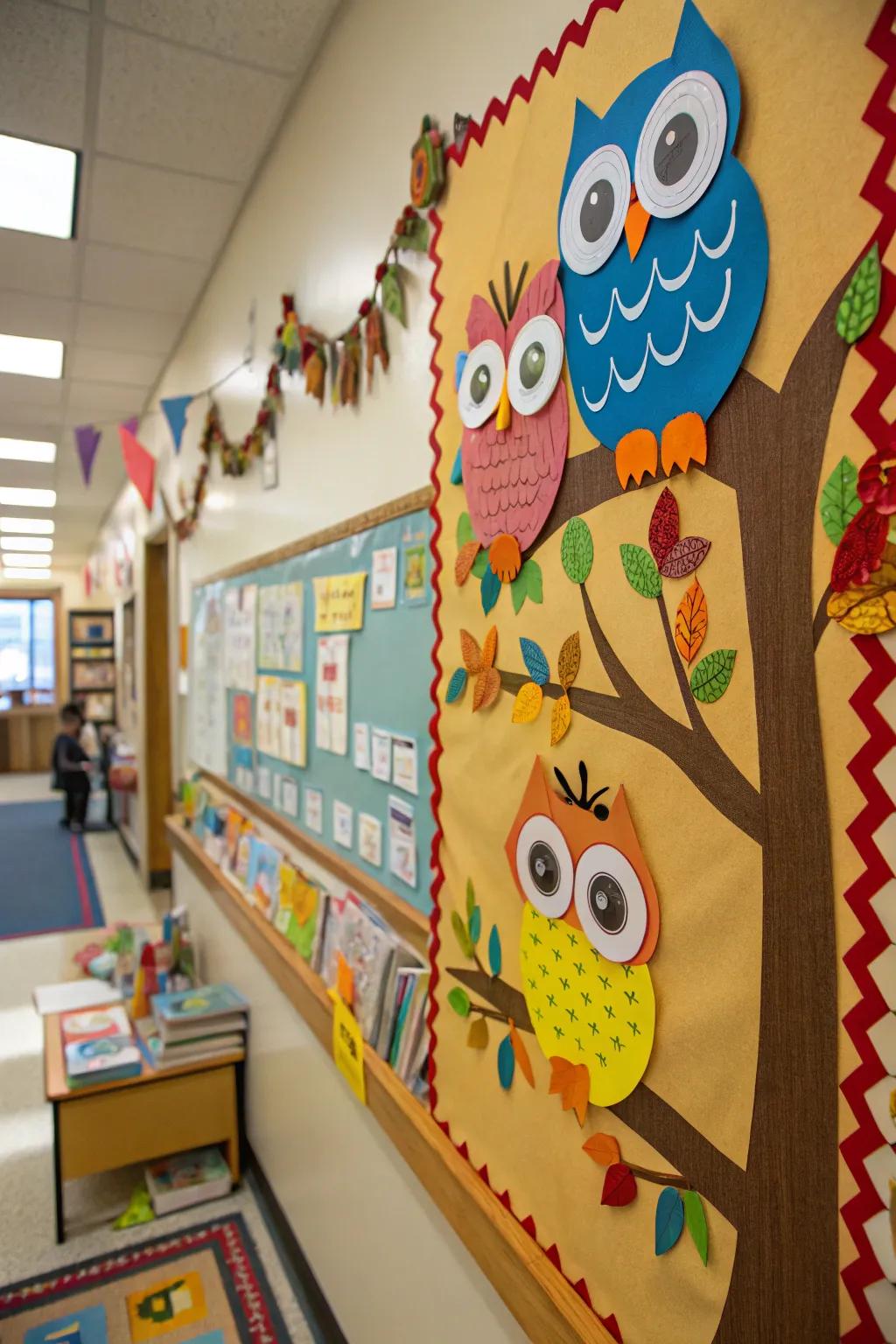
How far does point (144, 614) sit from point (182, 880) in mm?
2239

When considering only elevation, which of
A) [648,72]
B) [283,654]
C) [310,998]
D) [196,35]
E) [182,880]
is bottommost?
[182,880]

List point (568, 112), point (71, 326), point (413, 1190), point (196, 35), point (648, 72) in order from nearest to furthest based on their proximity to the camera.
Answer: point (648, 72)
point (568, 112)
point (413, 1190)
point (196, 35)
point (71, 326)

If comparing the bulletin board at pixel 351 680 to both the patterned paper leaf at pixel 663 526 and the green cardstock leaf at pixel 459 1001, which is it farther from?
the patterned paper leaf at pixel 663 526

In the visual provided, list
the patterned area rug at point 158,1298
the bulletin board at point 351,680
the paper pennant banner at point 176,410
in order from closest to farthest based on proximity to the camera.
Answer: the bulletin board at point 351,680 → the patterned area rug at point 158,1298 → the paper pennant banner at point 176,410

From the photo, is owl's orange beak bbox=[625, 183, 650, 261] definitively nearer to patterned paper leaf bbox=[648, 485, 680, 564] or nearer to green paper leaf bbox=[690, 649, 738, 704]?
patterned paper leaf bbox=[648, 485, 680, 564]

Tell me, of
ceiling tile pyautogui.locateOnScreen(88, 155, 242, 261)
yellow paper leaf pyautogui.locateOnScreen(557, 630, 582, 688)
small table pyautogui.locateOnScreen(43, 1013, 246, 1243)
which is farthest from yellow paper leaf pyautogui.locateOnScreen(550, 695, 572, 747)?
ceiling tile pyautogui.locateOnScreen(88, 155, 242, 261)

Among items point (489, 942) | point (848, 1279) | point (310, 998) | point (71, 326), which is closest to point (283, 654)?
point (310, 998)

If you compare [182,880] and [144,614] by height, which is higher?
[144,614]

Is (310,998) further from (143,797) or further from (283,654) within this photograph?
(143,797)

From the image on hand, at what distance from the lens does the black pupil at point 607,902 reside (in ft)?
2.99

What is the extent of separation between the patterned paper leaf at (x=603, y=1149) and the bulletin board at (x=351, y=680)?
597 millimetres

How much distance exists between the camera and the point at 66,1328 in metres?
1.97

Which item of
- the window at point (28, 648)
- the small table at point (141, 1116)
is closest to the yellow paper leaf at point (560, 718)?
the small table at point (141, 1116)

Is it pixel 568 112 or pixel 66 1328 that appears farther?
pixel 66 1328
